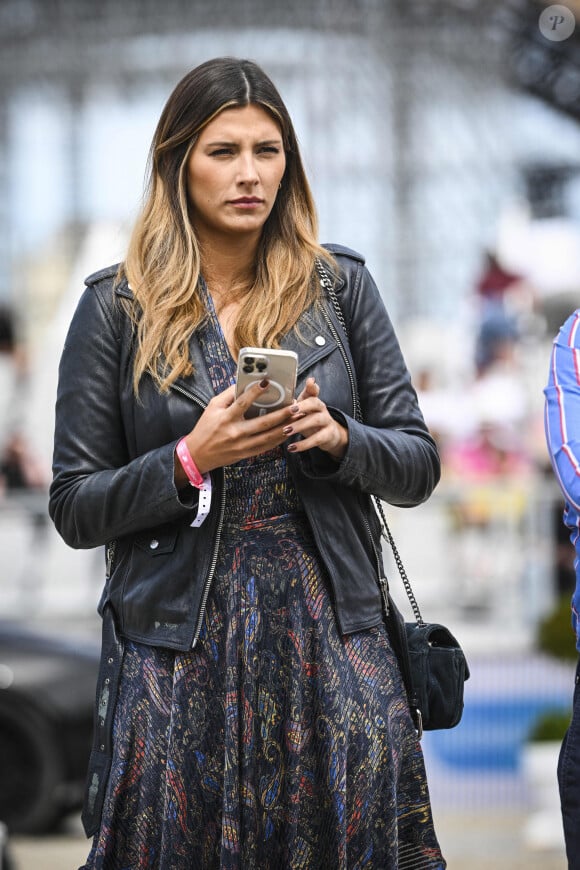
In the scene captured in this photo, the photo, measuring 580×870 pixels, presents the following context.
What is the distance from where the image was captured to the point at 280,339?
106 inches

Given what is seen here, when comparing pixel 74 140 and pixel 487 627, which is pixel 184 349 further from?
pixel 74 140

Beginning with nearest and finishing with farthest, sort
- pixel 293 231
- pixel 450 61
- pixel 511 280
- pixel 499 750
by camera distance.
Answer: pixel 293 231 < pixel 499 750 < pixel 511 280 < pixel 450 61

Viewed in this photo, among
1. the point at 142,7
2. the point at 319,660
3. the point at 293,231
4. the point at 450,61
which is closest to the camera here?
the point at 319,660

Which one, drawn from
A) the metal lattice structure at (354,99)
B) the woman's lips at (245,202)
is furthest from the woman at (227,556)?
the metal lattice structure at (354,99)

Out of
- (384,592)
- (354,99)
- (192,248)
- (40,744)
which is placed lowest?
(384,592)

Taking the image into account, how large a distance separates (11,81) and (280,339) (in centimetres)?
2201

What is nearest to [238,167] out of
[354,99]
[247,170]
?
[247,170]

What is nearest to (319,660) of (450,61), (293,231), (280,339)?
(280,339)

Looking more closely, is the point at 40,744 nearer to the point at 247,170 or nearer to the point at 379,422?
the point at 379,422

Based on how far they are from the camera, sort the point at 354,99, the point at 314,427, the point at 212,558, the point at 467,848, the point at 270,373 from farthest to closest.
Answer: the point at 354,99, the point at 467,848, the point at 212,558, the point at 314,427, the point at 270,373

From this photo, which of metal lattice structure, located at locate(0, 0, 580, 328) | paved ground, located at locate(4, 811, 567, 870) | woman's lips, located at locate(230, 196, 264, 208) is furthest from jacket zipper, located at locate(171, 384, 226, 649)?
metal lattice structure, located at locate(0, 0, 580, 328)

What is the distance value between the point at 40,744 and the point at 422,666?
13.0 ft

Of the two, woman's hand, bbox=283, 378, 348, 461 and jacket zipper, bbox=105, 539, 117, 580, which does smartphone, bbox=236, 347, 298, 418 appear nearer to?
woman's hand, bbox=283, 378, 348, 461

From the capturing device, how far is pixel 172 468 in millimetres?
2514
